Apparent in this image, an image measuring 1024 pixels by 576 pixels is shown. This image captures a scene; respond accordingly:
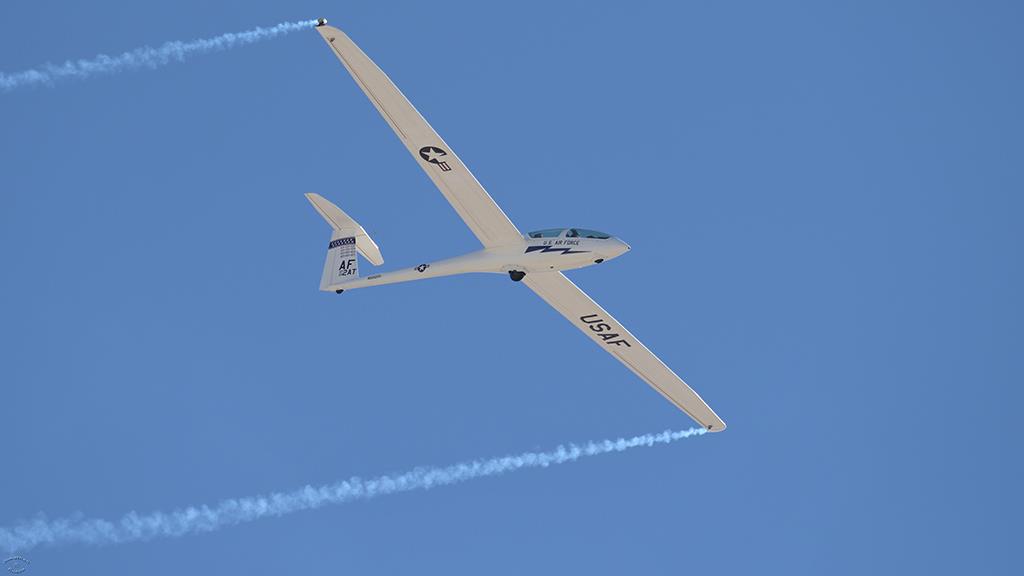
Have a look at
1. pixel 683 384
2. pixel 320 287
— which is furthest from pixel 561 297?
pixel 320 287

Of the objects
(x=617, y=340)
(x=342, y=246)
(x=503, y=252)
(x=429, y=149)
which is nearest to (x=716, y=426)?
(x=617, y=340)

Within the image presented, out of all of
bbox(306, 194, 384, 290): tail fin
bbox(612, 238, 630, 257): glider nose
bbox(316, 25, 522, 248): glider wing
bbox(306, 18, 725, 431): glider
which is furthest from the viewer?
bbox(306, 194, 384, 290): tail fin

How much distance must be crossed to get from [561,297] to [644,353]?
3322 millimetres

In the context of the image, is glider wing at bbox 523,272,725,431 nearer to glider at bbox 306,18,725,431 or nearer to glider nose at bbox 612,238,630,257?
glider at bbox 306,18,725,431

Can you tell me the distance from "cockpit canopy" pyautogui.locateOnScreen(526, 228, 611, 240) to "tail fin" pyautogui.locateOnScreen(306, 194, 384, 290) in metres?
7.75

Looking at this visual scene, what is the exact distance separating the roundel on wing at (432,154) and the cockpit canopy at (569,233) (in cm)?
337

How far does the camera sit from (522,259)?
42312mm

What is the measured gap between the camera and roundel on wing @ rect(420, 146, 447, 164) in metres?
41.0

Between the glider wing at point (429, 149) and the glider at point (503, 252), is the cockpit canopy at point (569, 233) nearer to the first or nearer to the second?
the glider at point (503, 252)

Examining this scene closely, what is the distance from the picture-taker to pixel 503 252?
139 feet

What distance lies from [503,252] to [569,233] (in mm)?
2016

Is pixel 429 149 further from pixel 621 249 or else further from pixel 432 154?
pixel 621 249

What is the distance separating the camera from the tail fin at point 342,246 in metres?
48.2

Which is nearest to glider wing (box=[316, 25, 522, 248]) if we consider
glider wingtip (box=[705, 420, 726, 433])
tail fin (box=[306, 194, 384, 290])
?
tail fin (box=[306, 194, 384, 290])
